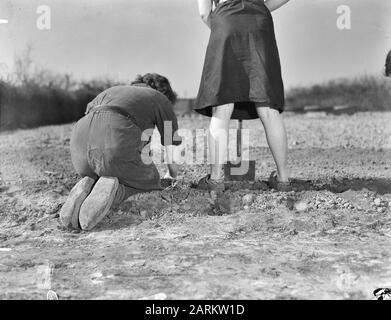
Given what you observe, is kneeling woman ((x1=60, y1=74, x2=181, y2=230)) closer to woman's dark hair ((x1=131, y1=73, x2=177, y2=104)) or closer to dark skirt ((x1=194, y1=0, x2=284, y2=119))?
woman's dark hair ((x1=131, y1=73, x2=177, y2=104))

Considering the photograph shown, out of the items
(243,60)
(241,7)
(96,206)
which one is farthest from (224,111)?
(96,206)

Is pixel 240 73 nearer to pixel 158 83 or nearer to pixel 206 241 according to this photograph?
pixel 158 83

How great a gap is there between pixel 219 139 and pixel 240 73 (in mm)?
348

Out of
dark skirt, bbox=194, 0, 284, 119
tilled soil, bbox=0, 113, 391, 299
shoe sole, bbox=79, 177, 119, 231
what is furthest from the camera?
dark skirt, bbox=194, 0, 284, 119

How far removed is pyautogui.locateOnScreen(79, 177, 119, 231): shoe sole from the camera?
266cm

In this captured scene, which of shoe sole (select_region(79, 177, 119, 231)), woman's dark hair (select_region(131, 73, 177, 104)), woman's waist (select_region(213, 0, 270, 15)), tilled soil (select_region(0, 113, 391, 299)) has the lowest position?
tilled soil (select_region(0, 113, 391, 299))

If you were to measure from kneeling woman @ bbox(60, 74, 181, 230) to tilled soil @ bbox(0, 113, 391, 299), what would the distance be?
85mm

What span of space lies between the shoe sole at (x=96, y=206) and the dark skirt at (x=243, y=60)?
69 centimetres

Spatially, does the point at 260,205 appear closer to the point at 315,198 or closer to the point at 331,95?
the point at 315,198

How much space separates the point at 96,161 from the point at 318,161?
203 centimetres

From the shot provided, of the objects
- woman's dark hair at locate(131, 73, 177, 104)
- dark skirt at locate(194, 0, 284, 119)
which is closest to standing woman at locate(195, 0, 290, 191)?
dark skirt at locate(194, 0, 284, 119)

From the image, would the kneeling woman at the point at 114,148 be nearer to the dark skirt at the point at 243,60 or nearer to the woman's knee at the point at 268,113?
the dark skirt at the point at 243,60

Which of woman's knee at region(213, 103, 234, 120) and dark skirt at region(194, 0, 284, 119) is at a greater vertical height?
dark skirt at region(194, 0, 284, 119)
